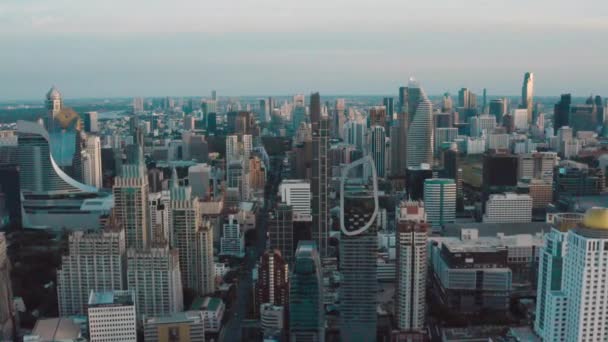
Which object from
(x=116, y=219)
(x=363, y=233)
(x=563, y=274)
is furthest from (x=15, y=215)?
(x=563, y=274)

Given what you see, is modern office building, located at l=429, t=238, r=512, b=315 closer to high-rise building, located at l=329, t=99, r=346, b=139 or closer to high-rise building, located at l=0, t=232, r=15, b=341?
high-rise building, located at l=0, t=232, r=15, b=341

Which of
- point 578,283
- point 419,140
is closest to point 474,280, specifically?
point 578,283

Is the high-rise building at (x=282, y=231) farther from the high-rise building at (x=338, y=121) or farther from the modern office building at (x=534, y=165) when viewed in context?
the high-rise building at (x=338, y=121)

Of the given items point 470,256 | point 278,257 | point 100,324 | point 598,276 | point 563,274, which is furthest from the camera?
point 470,256

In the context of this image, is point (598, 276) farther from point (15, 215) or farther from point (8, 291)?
point (15, 215)

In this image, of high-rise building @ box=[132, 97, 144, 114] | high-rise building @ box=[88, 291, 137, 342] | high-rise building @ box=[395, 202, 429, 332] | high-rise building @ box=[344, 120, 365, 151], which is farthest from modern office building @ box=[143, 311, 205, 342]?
high-rise building @ box=[132, 97, 144, 114]
